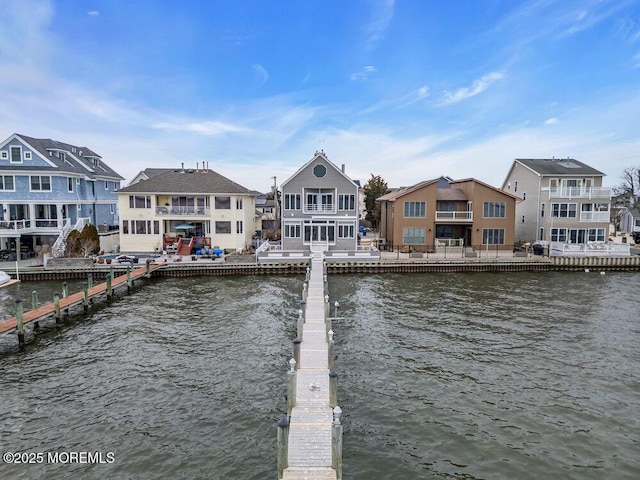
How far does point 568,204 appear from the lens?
42500 millimetres

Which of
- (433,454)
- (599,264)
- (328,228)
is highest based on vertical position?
(328,228)

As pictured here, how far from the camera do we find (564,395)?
46.4 feet

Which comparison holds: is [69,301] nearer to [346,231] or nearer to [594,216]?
[346,231]

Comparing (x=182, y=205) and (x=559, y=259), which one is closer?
(x=559, y=259)

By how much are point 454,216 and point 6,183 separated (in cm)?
4121

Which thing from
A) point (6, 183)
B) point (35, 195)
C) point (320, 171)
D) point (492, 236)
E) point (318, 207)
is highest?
point (320, 171)

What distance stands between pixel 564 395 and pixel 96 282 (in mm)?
Answer: 31147

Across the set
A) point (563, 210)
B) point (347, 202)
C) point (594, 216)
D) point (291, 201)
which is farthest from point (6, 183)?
point (594, 216)

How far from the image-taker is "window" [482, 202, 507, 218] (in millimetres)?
42062

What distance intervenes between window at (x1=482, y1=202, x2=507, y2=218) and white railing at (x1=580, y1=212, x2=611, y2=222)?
25.5ft

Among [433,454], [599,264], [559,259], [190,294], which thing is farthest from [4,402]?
[599,264]

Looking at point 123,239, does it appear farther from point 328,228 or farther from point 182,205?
point 328,228

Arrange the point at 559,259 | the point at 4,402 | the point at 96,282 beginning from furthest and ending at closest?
1. the point at 559,259
2. the point at 96,282
3. the point at 4,402

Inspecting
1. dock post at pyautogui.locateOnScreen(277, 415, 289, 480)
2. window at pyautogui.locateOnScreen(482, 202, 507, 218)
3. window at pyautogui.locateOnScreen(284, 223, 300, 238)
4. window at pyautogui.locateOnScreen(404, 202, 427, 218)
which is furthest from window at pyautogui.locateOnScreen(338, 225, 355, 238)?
dock post at pyautogui.locateOnScreen(277, 415, 289, 480)
